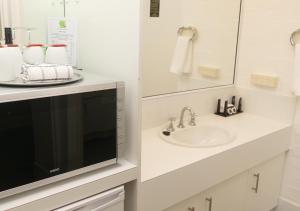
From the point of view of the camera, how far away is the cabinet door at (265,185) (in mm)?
2123

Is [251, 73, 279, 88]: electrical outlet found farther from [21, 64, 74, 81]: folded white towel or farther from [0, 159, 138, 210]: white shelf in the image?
[21, 64, 74, 81]: folded white towel

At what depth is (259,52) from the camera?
2418 mm

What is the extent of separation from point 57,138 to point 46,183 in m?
0.16

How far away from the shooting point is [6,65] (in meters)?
1.08

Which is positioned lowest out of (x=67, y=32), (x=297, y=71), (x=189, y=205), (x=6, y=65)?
(x=189, y=205)

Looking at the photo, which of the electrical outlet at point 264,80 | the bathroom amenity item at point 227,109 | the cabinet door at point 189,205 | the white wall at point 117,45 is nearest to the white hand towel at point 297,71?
the electrical outlet at point 264,80

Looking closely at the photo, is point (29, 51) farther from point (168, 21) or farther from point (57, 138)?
point (168, 21)

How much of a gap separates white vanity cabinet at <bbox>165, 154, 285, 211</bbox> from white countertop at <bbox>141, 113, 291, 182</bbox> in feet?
0.77

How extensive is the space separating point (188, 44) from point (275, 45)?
66 centimetres

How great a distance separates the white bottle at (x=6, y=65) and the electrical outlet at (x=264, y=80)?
6.17 ft

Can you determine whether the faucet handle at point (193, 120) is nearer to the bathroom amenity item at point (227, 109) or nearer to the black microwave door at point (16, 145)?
the bathroom amenity item at point (227, 109)

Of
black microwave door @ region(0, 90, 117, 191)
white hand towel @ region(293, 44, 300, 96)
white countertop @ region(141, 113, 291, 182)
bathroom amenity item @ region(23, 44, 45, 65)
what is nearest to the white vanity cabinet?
white countertop @ region(141, 113, 291, 182)

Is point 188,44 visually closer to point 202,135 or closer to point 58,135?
point 202,135

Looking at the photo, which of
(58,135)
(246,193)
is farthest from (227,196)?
(58,135)
